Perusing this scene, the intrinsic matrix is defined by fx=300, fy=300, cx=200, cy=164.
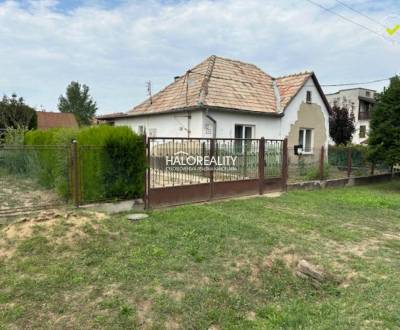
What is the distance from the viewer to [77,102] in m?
61.6

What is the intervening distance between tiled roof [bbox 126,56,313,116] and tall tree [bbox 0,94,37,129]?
13042 mm

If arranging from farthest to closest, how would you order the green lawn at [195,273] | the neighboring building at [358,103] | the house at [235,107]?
the neighboring building at [358,103], the house at [235,107], the green lawn at [195,273]

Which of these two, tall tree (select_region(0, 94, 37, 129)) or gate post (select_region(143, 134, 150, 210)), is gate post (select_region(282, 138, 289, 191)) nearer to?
gate post (select_region(143, 134, 150, 210))

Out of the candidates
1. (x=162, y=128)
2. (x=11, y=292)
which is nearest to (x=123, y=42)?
(x=162, y=128)

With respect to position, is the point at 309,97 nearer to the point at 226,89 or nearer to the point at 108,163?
the point at 226,89

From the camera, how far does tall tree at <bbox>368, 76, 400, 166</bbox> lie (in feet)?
34.4

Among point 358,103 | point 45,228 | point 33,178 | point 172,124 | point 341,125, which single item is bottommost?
point 45,228

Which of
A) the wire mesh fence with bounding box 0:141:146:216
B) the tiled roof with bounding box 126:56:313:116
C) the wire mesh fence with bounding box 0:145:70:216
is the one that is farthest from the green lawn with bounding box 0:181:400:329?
the tiled roof with bounding box 126:56:313:116

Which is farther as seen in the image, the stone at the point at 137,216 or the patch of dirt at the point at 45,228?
the stone at the point at 137,216

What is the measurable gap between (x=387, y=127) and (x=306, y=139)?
555 cm

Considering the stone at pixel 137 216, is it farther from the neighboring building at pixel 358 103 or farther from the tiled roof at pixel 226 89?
the neighboring building at pixel 358 103

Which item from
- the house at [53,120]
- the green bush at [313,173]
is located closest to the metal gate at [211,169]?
the green bush at [313,173]

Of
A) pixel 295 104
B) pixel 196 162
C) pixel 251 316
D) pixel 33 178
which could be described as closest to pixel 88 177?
pixel 196 162

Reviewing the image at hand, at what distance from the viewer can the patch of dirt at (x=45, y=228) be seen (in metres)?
4.21
